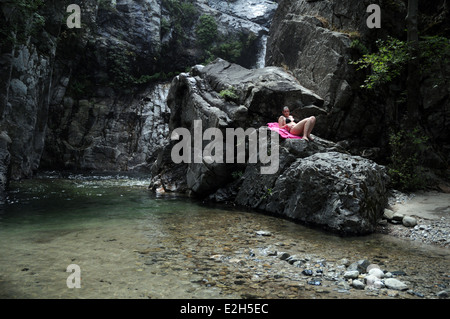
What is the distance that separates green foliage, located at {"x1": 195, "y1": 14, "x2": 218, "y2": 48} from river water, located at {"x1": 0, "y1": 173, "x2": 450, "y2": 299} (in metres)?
24.2

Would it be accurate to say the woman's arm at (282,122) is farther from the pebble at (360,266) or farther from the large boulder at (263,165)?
the pebble at (360,266)

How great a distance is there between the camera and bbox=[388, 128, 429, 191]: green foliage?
358 inches

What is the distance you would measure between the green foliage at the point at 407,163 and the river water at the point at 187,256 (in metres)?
3.92

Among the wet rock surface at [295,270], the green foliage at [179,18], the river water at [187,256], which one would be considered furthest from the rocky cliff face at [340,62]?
the green foliage at [179,18]

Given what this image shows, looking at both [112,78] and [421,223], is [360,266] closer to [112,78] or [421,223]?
[421,223]

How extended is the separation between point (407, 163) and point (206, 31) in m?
24.1

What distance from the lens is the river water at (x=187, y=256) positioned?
10.9 ft

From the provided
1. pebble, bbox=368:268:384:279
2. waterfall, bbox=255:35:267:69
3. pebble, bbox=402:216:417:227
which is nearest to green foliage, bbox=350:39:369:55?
pebble, bbox=402:216:417:227

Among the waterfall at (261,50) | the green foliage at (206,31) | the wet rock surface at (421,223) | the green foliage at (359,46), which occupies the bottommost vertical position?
the wet rock surface at (421,223)

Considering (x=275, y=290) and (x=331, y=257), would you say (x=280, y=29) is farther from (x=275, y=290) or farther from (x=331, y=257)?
(x=275, y=290)

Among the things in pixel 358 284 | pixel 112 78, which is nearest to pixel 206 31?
pixel 112 78

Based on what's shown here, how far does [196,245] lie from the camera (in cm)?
509

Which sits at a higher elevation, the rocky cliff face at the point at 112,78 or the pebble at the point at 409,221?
the rocky cliff face at the point at 112,78

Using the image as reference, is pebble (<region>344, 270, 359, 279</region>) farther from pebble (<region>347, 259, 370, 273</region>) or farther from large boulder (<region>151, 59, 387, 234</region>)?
large boulder (<region>151, 59, 387, 234</region>)
